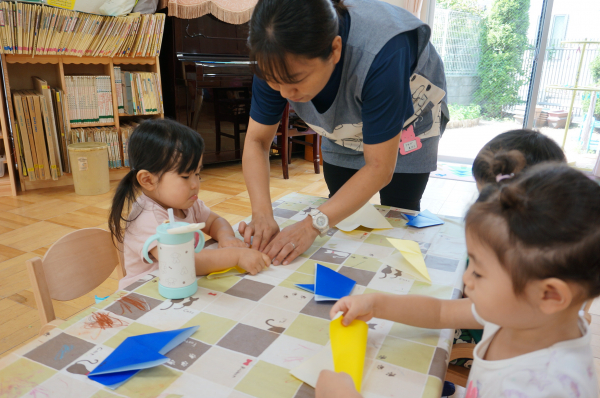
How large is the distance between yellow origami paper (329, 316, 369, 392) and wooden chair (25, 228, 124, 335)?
0.58 m

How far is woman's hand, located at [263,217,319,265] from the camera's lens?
1021 mm

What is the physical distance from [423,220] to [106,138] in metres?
3.07

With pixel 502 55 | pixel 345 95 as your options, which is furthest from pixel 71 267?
pixel 502 55

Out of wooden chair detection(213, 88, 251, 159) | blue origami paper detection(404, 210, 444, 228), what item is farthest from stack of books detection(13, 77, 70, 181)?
blue origami paper detection(404, 210, 444, 228)

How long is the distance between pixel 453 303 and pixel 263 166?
0.74m

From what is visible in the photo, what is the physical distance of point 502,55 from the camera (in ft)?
15.8

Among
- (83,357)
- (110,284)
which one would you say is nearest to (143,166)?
(83,357)

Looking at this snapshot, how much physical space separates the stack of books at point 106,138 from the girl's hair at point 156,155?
265 centimetres

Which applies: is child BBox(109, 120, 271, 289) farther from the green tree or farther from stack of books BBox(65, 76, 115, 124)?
the green tree

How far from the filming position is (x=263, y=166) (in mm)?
1348

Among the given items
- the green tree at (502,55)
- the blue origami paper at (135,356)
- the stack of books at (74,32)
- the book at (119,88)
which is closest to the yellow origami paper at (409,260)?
the blue origami paper at (135,356)

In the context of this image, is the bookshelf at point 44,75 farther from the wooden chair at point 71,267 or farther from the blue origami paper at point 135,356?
the blue origami paper at point 135,356

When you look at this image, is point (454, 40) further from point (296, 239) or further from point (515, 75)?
point (296, 239)

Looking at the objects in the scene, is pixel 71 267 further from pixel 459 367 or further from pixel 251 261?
pixel 459 367
